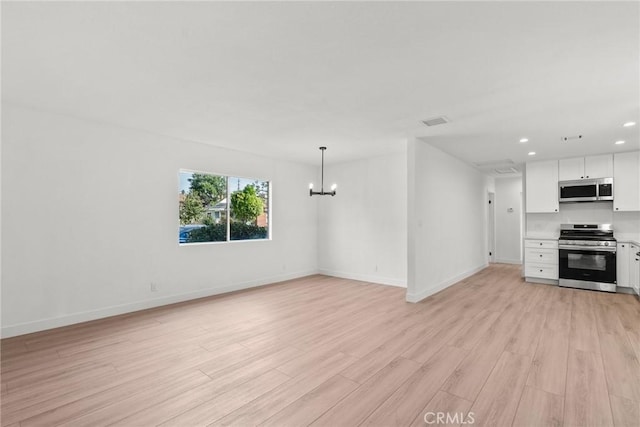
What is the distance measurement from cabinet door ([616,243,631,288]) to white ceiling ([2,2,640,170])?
2.38 meters

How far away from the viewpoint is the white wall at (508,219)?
903 cm

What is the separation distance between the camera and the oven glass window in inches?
220

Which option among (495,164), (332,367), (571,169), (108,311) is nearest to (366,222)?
(495,164)

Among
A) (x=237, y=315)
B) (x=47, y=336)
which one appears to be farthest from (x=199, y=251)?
(x=47, y=336)

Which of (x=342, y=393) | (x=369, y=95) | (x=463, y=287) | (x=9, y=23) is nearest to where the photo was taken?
(x=9, y=23)

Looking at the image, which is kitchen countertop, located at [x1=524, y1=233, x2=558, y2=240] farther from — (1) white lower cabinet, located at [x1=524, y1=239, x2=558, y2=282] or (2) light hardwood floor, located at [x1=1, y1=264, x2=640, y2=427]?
(2) light hardwood floor, located at [x1=1, y1=264, x2=640, y2=427]

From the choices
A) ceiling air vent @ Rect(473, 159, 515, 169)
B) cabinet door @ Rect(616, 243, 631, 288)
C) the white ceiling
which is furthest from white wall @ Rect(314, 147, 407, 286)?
cabinet door @ Rect(616, 243, 631, 288)

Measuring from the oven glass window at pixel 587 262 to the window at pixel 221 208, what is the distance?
6.20 m

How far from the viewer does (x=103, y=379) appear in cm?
258

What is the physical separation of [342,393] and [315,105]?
9.70 feet

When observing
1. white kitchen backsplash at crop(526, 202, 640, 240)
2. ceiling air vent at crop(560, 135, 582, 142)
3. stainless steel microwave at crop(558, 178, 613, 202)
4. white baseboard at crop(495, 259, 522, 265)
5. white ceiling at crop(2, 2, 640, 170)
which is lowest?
white baseboard at crop(495, 259, 522, 265)

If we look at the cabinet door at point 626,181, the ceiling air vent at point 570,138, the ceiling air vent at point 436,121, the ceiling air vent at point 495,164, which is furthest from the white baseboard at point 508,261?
the ceiling air vent at point 436,121

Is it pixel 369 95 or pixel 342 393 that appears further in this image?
pixel 369 95

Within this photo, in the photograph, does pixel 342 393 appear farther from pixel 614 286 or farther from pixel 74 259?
pixel 614 286
